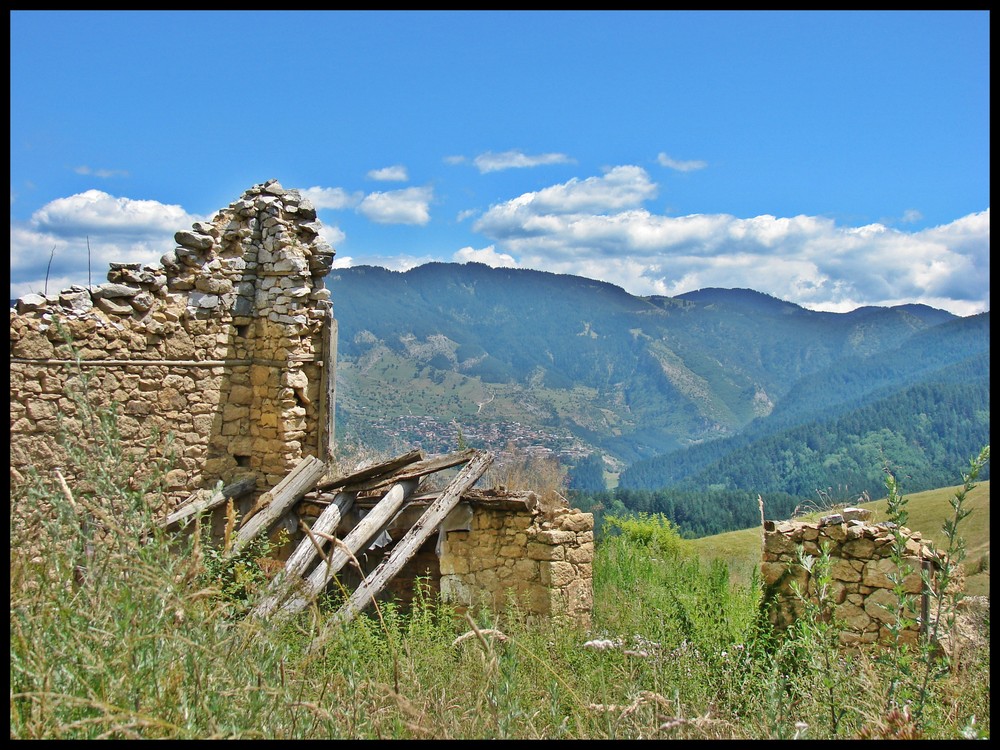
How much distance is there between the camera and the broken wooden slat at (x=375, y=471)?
358 inches

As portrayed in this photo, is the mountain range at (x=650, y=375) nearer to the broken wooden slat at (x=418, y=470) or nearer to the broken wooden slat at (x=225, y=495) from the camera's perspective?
the broken wooden slat at (x=225, y=495)

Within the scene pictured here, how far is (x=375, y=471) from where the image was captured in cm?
910

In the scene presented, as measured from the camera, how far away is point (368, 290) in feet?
331

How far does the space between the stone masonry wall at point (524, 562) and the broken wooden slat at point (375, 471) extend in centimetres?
95

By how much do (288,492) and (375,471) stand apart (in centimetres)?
95

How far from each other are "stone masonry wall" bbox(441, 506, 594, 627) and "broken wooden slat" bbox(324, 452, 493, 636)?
34cm

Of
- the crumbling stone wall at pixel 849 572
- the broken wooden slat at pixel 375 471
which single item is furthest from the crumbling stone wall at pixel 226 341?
the crumbling stone wall at pixel 849 572

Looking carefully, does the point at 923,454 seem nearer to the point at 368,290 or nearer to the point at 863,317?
the point at 368,290

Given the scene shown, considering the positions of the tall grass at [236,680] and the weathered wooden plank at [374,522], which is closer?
the tall grass at [236,680]

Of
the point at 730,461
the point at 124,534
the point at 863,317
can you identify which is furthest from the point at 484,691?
the point at 863,317

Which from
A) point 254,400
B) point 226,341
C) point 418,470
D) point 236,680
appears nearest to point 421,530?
point 418,470

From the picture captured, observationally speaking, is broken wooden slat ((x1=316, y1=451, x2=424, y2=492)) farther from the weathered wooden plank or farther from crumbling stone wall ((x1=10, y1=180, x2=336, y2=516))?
crumbling stone wall ((x1=10, y1=180, x2=336, y2=516))

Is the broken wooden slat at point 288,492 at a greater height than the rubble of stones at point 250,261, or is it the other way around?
the rubble of stones at point 250,261

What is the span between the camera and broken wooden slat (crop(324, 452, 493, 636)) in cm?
808
